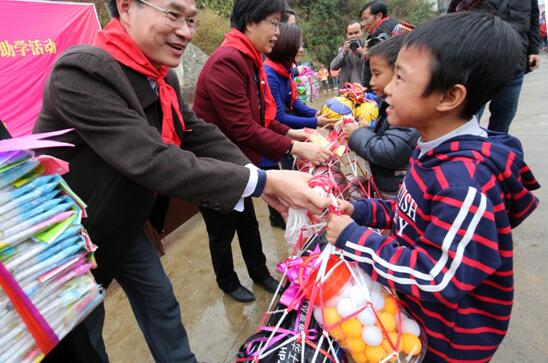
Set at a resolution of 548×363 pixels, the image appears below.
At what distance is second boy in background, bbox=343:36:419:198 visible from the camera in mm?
1761

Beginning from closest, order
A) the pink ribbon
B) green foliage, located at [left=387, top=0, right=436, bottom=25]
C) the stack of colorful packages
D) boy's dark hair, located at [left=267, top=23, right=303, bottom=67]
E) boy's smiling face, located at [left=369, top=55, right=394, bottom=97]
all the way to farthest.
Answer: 1. the stack of colorful packages
2. the pink ribbon
3. boy's smiling face, located at [left=369, top=55, right=394, bottom=97]
4. boy's dark hair, located at [left=267, top=23, right=303, bottom=67]
5. green foliage, located at [left=387, top=0, right=436, bottom=25]

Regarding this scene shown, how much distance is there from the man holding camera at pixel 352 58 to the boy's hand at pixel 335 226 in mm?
4502

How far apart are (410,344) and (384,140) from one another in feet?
3.60

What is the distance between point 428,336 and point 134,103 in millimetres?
1307

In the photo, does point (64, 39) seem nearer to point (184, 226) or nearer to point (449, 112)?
point (184, 226)

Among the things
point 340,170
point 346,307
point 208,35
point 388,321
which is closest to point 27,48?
point 340,170

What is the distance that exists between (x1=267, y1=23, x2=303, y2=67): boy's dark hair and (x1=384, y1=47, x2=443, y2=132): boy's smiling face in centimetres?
180

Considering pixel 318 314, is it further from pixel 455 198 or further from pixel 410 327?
pixel 455 198

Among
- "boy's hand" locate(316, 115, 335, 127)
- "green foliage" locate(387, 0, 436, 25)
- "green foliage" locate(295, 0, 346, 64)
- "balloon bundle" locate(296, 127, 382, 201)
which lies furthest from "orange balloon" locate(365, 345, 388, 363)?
"green foliage" locate(387, 0, 436, 25)

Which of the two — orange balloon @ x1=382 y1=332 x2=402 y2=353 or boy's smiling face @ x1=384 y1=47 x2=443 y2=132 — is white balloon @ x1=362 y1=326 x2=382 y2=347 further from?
boy's smiling face @ x1=384 y1=47 x2=443 y2=132

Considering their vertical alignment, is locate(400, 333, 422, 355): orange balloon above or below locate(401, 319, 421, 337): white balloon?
below

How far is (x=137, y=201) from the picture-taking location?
131 centimetres

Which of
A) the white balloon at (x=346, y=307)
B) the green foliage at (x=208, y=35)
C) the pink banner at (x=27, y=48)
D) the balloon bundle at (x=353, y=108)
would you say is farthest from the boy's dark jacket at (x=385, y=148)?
the green foliage at (x=208, y=35)

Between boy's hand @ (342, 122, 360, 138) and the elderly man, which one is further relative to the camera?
boy's hand @ (342, 122, 360, 138)
